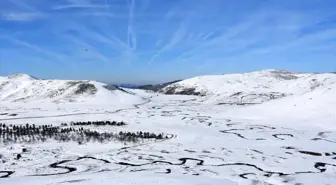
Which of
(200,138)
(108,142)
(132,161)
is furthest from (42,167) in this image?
(200,138)

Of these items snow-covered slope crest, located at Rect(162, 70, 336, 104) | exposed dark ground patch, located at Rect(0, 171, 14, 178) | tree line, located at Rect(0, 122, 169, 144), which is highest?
snow-covered slope crest, located at Rect(162, 70, 336, 104)

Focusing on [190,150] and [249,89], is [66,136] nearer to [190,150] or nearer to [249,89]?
[190,150]

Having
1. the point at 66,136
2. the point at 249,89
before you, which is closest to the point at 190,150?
the point at 66,136

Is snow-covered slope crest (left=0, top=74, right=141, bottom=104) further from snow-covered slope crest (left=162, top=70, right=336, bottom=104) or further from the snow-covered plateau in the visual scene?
the snow-covered plateau

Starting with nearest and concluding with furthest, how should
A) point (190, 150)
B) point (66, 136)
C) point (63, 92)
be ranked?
point (190, 150) → point (66, 136) → point (63, 92)

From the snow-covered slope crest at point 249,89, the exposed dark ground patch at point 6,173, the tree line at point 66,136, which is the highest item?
the snow-covered slope crest at point 249,89

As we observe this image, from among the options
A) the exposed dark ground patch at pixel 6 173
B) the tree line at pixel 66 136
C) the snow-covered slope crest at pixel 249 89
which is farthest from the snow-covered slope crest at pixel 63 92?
the exposed dark ground patch at pixel 6 173

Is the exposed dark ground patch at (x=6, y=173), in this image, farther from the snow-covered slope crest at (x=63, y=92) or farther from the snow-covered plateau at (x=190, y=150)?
the snow-covered slope crest at (x=63, y=92)

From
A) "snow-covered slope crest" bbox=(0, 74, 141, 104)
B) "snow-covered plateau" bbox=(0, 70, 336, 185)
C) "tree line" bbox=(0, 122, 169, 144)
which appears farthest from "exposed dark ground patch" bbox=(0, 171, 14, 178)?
"snow-covered slope crest" bbox=(0, 74, 141, 104)
